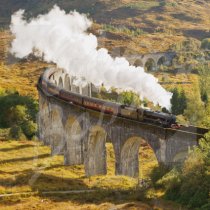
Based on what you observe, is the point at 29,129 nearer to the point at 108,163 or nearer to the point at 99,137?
the point at 108,163

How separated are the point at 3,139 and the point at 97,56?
22088mm

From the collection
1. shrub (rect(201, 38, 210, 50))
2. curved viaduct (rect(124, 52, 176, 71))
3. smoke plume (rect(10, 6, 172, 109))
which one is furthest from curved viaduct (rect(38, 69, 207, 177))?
shrub (rect(201, 38, 210, 50))

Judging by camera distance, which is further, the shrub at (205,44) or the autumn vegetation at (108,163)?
the shrub at (205,44)

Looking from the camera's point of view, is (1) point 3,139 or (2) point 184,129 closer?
(2) point 184,129

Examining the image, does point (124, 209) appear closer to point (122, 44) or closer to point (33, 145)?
point (33, 145)

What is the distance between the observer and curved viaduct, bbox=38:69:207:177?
32719 mm

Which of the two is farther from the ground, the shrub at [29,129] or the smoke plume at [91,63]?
the smoke plume at [91,63]

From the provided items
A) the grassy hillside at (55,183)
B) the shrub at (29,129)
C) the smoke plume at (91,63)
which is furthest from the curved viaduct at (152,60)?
the grassy hillside at (55,183)

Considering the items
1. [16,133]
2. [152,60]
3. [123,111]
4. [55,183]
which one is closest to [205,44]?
[152,60]

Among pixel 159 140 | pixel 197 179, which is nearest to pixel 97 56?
pixel 159 140

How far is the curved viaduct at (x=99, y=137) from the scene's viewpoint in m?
32.7

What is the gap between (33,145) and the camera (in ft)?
210

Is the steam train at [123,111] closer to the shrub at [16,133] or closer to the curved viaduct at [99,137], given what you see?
the curved viaduct at [99,137]

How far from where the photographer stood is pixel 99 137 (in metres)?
45.7
